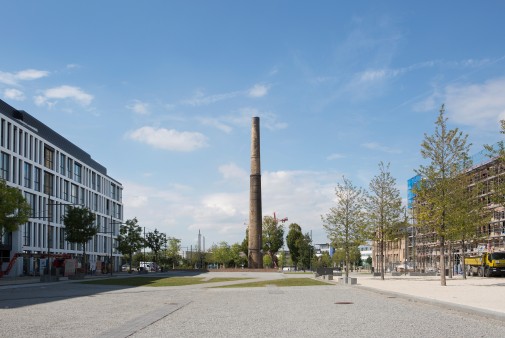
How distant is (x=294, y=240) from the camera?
137 m

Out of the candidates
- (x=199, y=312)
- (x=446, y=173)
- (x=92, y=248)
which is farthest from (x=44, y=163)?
(x=199, y=312)

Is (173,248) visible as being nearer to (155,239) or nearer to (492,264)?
(155,239)

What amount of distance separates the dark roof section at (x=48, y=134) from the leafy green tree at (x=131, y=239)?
1357 cm

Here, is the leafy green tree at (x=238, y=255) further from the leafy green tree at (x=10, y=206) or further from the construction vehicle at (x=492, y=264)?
the leafy green tree at (x=10, y=206)

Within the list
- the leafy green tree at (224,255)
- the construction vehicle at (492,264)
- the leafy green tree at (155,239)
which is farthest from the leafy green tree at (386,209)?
the leafy green tree at (224,255)

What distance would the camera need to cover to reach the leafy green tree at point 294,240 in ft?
441

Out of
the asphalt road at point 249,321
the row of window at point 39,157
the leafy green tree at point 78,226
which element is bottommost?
the asphalt road at point 249,321

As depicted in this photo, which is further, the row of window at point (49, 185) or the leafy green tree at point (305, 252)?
the leafy green tree at point (305, 252)

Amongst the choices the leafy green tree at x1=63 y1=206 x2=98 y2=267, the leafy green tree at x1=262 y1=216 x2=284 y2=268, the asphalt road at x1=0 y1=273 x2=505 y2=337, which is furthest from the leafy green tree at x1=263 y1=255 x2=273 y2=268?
the asphalt road at x1=0 y1=273 x2=505 y2=337

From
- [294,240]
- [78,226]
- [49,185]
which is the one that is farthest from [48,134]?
[294,240]

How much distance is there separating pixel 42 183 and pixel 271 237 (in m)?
76.5

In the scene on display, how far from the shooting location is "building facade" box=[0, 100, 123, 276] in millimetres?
68562

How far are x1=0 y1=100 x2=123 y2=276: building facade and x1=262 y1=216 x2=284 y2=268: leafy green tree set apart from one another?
153 ft

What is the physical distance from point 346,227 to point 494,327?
43.0 metres
